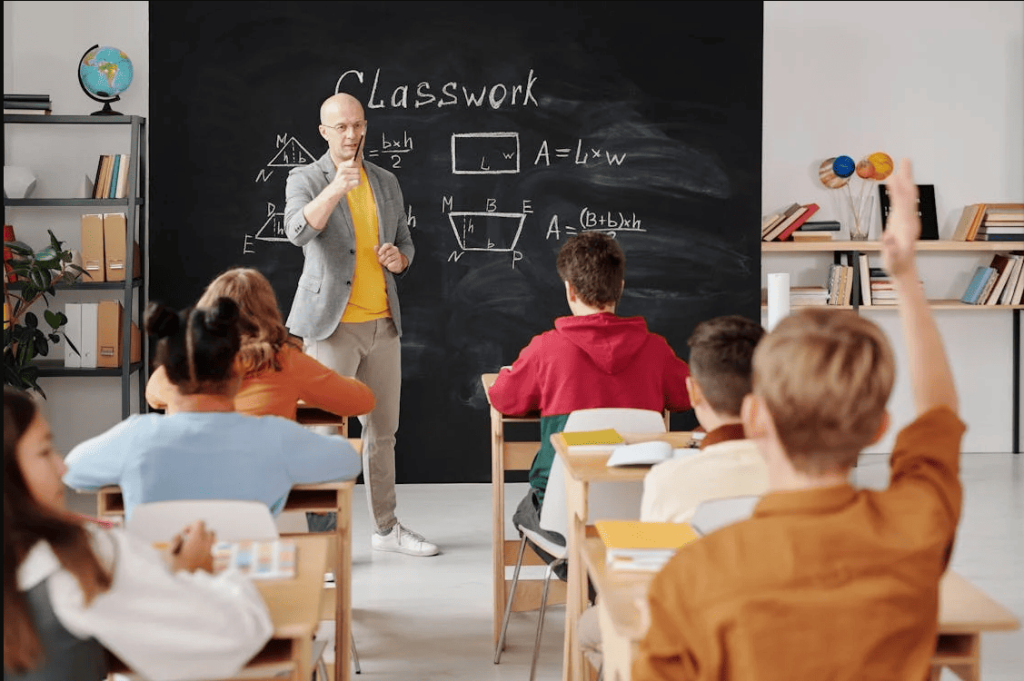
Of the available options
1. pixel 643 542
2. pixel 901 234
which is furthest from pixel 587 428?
pixel 901 234

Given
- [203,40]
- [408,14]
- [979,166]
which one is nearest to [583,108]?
[408,14]

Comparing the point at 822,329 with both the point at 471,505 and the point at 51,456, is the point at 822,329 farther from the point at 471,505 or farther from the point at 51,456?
the point at 471,505

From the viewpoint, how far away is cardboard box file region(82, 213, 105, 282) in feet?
16.9

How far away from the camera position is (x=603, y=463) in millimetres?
2398

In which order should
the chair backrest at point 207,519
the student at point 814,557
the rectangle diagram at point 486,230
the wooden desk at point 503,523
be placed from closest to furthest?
the student at point 814,557
the chair backrest at point 207,519
the wooden desk at point 503,523
the rectangle diagram at point 486,230

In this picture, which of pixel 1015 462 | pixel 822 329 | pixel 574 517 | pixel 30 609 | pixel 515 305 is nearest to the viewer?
pixel 822 329

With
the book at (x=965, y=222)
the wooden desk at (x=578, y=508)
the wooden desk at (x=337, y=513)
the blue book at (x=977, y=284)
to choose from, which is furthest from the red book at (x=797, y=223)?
the wooden desk at (x=337, y=513)

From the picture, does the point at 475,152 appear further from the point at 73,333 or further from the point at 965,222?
the point at 965,222

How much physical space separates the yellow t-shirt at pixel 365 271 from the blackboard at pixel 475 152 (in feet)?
3.82

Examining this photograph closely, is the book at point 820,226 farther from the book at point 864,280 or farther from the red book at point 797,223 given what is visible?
the book at point 864,280

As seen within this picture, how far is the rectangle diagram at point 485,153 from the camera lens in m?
5.38

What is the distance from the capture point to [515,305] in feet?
17.9

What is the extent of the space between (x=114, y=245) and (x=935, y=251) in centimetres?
420

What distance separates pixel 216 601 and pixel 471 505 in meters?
3.63
